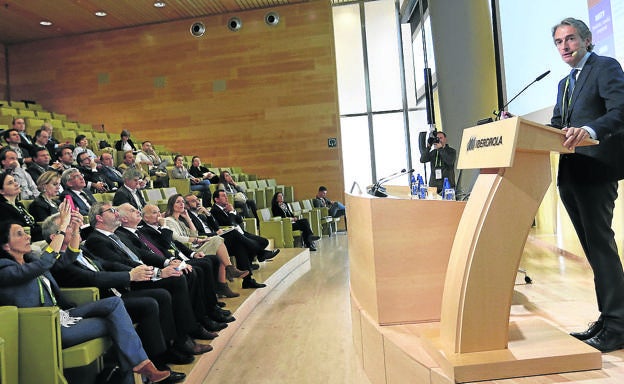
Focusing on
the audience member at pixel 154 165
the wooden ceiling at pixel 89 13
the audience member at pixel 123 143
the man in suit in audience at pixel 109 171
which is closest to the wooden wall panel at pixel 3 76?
the wooden ceiling at pixel 89 13

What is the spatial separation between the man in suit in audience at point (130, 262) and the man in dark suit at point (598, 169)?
67.0 inches

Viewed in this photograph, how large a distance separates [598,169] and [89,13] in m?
8.85

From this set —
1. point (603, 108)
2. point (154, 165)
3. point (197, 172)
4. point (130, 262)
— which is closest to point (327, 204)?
point (197, 172)

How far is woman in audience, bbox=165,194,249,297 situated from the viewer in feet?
11.0

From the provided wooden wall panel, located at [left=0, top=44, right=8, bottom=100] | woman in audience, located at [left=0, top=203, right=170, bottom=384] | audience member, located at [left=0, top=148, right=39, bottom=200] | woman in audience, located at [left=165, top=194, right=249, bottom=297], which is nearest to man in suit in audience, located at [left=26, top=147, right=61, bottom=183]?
audience member, located at [left=0, top=148, right=39, bottom=200]

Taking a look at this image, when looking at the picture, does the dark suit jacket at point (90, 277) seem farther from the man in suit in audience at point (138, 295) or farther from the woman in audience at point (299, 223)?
the woman in audience at point (299, 223)

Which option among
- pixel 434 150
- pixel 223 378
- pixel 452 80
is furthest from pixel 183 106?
pixel 223 378

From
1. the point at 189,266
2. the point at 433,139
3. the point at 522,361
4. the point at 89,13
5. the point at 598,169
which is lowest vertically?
the point at 522,361

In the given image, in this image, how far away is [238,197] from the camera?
18.3 feet

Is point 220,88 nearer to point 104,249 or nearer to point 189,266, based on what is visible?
point 189,266

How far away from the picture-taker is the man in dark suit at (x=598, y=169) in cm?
132

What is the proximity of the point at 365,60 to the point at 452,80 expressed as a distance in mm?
3450

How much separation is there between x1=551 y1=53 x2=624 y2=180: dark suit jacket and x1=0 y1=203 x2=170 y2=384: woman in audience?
5.42 feet

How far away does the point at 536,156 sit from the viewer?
124 centimetres
